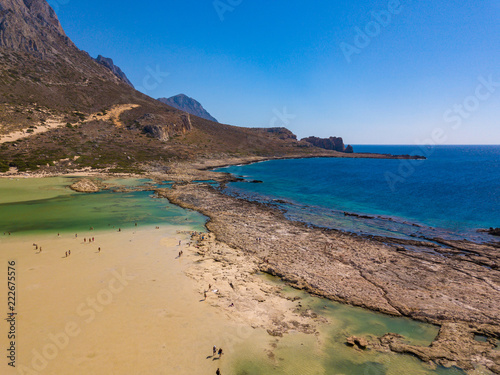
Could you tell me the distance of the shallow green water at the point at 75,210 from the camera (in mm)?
35656

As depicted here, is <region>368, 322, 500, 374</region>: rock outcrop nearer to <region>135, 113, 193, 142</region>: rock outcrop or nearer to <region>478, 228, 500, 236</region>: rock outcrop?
<region>478, 228, 500, 236</region>: rock outcrop

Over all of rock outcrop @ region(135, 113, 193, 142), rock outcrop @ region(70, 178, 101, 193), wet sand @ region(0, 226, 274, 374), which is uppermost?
rock outcrop @ region(135, 113, 193, 142)

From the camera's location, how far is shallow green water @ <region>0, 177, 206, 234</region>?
35.7 metres

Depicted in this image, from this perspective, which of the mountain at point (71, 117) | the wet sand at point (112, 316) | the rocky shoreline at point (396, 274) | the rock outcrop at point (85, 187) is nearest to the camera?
the wet sand at point (112, 316)

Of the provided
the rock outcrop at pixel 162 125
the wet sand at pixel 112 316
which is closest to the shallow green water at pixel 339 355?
the wet sand at pixel 112 316

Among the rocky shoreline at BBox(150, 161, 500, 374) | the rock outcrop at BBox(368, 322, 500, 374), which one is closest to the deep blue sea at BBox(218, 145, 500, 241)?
the rocky shoreline at BBox(150, 161, 500, 374)

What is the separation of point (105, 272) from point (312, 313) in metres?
19.2

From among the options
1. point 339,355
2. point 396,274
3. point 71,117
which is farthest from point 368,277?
point 71,117

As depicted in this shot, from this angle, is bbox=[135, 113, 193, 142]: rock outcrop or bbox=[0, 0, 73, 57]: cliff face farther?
bbox=[135, 113, 193, 142]: rock outcrop

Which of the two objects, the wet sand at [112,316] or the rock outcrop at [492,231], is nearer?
the wet sand at [112,316]

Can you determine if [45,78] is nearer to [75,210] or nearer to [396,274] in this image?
[75,210]

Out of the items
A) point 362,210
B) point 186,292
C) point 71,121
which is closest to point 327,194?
point 362,210

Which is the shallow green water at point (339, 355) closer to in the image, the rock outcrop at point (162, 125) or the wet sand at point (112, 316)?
the wet sand at point (112, 316)

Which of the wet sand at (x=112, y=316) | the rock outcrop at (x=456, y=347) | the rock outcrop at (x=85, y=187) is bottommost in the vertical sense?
the rock outcrop at (x=456, y=347)
